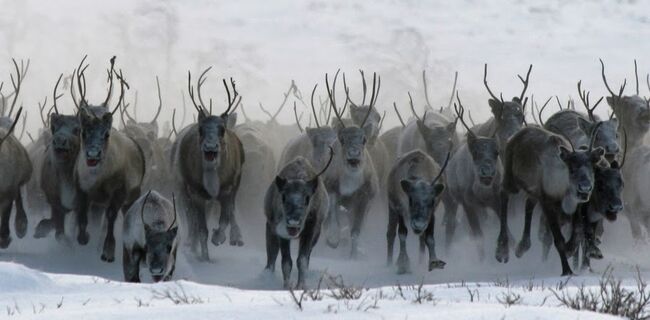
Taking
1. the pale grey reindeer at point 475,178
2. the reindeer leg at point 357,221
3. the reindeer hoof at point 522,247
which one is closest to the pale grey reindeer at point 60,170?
the reindeer leg at point 357,221

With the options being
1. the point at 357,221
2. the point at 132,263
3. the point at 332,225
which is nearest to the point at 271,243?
the point at 132,263

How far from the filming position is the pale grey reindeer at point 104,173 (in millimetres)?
13406

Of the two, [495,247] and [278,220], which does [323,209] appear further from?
[495,247]

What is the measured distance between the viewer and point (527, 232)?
13547 mm

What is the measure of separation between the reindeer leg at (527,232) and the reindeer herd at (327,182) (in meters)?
0.02

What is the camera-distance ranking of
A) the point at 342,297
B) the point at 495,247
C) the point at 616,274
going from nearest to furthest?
the point at 342,297 < the point at 616,274 < the point at 495,247

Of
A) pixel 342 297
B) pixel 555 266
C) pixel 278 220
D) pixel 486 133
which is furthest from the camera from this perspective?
pixel 486 133

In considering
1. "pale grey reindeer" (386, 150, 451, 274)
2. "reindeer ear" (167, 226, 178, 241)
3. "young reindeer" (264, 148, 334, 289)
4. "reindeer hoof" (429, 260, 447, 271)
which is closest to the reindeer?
"pale grey reindeer" (386, 150, 451, 274)

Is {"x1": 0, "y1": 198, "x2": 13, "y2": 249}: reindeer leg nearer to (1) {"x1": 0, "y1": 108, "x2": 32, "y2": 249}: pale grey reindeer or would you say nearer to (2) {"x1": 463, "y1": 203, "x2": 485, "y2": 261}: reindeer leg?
(1) {"x1": 0, "y1": 108, "x2": 32, "y2": 249}: pale grey reindeer

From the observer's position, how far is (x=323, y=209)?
40.5 feet

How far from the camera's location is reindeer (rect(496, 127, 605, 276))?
12.1m

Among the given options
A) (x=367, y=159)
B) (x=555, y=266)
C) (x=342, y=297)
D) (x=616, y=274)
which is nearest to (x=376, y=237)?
(x=367, y=159)

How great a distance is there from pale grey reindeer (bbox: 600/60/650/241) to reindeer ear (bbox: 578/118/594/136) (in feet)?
2.21

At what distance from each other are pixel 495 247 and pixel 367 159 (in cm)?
248
